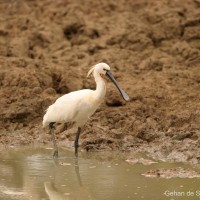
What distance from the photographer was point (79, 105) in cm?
1210

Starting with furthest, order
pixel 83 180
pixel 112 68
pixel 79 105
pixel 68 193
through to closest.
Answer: pixel 112 68 < pixel 79 105 < pixel 83 180 < pixel 68 193

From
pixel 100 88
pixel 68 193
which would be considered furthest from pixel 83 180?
pixel 100 88

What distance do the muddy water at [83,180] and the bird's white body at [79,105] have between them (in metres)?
0.59

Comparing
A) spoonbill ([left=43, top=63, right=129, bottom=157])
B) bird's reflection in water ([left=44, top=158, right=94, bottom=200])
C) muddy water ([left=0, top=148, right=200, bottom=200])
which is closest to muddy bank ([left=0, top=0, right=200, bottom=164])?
spoonbill ([left=43, top=63, right=129, bottom=157])

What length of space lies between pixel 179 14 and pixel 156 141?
6.09m

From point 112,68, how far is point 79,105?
4052 millimetres

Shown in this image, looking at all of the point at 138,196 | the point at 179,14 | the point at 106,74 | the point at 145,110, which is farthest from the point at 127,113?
the point at 179,14

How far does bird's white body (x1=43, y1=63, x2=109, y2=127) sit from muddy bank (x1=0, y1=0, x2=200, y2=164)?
63 centimetres

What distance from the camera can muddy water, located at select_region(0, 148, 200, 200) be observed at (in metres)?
9.61

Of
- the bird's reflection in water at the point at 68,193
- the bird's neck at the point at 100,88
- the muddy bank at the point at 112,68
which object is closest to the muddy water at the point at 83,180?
the bird's reflection in water at the point at 68,193

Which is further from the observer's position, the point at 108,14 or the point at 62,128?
the point at 108,14

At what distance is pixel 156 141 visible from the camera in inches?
499

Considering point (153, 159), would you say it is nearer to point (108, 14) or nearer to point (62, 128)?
point (62, 128)

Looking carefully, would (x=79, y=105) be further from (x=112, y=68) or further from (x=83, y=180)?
(x=112, y=68)
